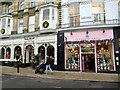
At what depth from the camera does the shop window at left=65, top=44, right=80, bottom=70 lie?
554 inches

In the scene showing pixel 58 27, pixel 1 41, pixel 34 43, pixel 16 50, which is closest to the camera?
pixel 58 27

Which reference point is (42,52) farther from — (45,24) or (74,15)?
(74,15)

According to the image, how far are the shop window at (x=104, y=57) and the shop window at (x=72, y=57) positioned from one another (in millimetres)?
2255

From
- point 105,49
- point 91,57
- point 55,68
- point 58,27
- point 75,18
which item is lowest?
point 55,68

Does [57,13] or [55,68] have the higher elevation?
[57,13]

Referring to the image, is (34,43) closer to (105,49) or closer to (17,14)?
(17,14)

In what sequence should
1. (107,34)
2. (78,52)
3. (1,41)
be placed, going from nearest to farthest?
(107,34)
(78,52)
(1,41)

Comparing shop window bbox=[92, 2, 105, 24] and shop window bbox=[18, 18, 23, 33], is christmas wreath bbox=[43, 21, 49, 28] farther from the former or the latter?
shop window bbox=[92, 2, 105, 24]

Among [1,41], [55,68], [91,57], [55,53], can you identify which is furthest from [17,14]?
[91,57]

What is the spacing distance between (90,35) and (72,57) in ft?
10.4

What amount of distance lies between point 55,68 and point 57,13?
677 cm

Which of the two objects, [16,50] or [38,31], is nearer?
[38,31]

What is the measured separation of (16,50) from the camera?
59.8 ft

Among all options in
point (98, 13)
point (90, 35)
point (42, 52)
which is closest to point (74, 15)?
point (98, 13)
